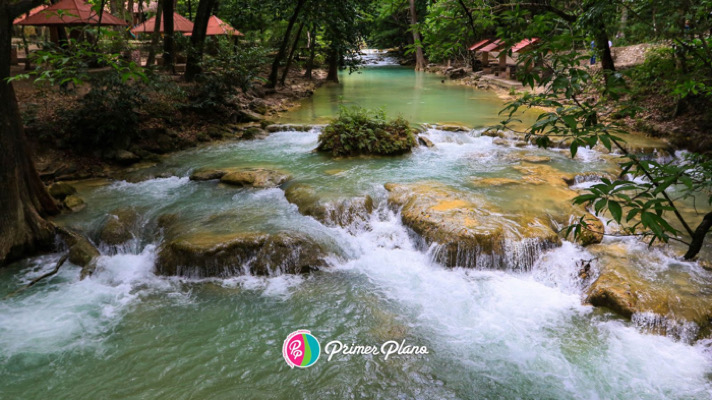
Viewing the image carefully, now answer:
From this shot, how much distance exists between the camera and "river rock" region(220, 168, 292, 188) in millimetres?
9227

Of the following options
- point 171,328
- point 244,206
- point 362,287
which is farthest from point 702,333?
point 244,206

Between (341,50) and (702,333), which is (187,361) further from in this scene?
(341,50)

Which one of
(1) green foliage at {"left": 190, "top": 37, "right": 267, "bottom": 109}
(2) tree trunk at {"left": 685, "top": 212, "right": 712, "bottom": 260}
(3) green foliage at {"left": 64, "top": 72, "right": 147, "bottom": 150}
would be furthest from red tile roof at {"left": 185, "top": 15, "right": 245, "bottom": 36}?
(2) tree trunk at {"left": 685, "top": 212, "right": 712, "bottom": 260}

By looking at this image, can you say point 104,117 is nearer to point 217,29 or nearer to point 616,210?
point 217,29

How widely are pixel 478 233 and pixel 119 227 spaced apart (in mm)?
5981

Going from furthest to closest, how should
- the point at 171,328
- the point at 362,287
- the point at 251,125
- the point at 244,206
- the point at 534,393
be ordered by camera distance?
the point at 251,125 → the point at 244,206 → the point at 362,287 → the point at 171,328 → the point at 534,393

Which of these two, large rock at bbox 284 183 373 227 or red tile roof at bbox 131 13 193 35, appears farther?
red tile roof at bbox 131 13 193 35

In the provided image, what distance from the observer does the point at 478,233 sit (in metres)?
6.70

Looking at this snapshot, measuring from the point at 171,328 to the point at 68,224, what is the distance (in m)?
3.73

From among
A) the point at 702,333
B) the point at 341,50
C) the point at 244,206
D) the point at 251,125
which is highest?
the point at 341,50

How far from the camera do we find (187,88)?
46.9 ft

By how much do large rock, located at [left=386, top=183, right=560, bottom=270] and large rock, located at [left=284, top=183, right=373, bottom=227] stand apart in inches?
30.6

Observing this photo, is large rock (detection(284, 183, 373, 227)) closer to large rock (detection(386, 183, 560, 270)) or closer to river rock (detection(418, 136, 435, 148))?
large rock (detection(386, 183, 560, 270))

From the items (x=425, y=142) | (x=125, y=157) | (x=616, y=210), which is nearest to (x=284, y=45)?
(x=425, y=142)
